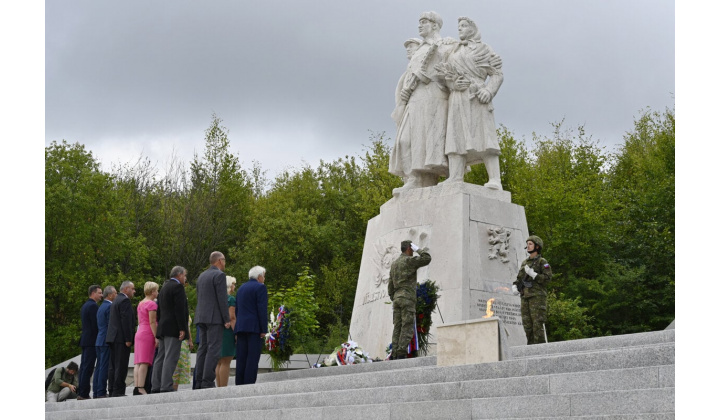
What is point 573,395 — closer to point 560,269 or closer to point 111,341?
point 111,341

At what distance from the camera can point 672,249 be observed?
28.3m

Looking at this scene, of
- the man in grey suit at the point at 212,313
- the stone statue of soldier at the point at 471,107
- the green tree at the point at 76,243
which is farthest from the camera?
the green tree at the point at 76,243

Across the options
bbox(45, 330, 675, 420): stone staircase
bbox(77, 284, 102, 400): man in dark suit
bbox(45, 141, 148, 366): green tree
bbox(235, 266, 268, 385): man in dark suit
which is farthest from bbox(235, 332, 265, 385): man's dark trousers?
bbox(45, 141, 148, 366): green tree

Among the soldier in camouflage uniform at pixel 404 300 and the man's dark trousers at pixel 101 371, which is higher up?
the soldier in camouflage uniform at pixel 404 300

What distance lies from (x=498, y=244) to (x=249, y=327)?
4.86m

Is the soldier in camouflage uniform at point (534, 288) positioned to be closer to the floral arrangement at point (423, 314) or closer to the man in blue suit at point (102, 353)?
the floral arrangement at point (423, 314)

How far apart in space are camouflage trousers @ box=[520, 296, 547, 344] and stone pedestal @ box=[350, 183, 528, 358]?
6.36ft

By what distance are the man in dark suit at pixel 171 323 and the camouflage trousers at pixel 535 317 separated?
4.02 meters

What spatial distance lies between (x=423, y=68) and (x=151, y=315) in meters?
6.24

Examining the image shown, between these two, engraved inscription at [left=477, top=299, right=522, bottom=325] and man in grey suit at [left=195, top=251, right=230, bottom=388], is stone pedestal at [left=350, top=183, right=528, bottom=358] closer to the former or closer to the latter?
engraved inscription at [left=477, top=299, right=522, bottom=325]

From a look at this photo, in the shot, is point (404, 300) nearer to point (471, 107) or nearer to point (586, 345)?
point (586, 345)

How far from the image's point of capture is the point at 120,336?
11.6 meters

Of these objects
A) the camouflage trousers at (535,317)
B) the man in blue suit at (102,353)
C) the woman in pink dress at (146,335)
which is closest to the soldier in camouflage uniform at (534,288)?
the camouflage trousers at (535,317)

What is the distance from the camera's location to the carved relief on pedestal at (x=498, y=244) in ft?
46.5
